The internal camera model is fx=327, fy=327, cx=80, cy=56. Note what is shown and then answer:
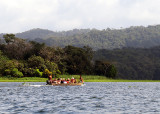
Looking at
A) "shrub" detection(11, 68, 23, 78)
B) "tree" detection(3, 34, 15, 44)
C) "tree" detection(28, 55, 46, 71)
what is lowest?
"shrub" detection(11, 68, 23, 78)

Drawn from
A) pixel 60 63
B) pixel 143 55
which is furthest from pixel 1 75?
pixel 143 55

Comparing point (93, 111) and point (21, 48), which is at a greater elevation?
point (21, 48)

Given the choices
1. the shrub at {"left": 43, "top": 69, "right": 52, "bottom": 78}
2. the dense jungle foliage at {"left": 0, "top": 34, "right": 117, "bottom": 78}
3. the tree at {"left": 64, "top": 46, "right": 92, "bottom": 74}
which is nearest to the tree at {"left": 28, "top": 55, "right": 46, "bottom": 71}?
the dense jungle foliage at {"left": 0, "top": 34, "right": 117, "bottom": 78}

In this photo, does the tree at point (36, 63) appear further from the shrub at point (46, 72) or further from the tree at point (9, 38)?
the tree at point (9, 38)

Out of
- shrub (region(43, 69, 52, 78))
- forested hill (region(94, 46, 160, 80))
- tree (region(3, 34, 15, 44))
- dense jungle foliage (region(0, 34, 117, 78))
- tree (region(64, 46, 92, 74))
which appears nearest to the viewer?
shrub (region(43, 69, 52, 78))

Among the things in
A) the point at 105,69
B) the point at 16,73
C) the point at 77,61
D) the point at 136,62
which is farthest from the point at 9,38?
the point at 136,62

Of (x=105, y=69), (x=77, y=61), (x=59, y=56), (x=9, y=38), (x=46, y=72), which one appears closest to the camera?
(x=46, y=72)

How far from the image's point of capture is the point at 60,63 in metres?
123

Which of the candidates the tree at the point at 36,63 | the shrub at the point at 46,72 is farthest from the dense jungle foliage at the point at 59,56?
the shrub at the point at 46,72

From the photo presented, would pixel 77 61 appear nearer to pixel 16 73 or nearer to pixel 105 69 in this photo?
pixel 105 69

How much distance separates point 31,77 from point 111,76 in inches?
1580

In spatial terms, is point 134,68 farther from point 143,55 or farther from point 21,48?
point 21,48

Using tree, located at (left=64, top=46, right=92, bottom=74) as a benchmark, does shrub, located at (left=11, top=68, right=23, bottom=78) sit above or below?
below

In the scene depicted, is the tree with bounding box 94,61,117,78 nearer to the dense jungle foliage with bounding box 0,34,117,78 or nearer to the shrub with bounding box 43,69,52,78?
the dense jungle foliage with bounding box 0,34,117,78
